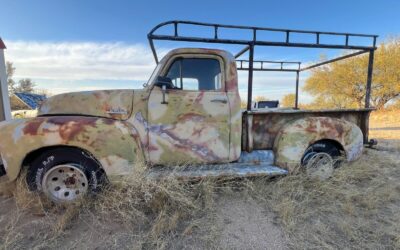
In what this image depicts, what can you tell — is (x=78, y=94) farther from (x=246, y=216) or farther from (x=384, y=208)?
(x=384, y=208)

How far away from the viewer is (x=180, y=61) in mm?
3406

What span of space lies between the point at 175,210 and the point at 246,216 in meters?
0.83

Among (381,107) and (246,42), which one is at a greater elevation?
(246,42)

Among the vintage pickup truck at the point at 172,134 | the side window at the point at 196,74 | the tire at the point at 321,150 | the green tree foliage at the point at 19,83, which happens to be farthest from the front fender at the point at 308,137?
the green tree foliage at the point at 19,83

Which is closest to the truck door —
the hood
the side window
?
the side window

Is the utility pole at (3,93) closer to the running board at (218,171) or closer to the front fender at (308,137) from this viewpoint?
the running board at (218,171)

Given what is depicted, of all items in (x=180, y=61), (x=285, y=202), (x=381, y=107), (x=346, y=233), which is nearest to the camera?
(x=346, y=233)

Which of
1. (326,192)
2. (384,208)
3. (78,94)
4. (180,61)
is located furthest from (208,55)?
(384,208)

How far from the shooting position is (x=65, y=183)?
9.76 feet

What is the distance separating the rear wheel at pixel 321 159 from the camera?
3.70 m

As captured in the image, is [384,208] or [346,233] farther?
[384,208]

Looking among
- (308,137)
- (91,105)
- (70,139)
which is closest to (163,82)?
(91,105)

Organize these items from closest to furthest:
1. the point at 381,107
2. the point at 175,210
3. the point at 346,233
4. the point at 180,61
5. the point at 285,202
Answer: the point at 346,233, the point at 175,210, the point at 285,202, the point at 180,61, the point at 381,107

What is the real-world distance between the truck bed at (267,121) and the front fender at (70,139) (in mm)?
1649
